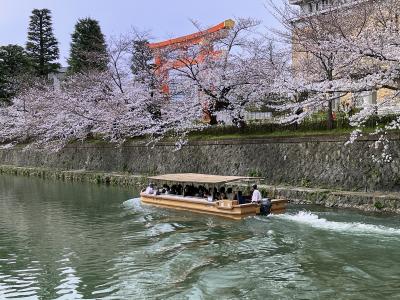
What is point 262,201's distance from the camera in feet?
53.4

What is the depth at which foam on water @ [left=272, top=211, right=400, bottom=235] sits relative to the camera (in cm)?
1298

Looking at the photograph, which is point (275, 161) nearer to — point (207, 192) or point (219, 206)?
point (207, 192)

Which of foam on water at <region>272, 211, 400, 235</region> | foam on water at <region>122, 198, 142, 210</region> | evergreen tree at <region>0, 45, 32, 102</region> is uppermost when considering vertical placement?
evergreen tree at <region>0, 45, 32, 102</region>

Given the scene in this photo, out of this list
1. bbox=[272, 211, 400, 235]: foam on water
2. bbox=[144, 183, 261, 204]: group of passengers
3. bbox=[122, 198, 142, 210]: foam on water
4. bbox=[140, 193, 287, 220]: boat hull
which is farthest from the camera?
bbox=[122, 198, 142, 210]: foam on water

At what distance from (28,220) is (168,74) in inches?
548

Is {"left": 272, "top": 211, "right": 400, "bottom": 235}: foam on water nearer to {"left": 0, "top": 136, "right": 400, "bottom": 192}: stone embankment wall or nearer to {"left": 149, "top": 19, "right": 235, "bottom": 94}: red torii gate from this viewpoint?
{"left": 0, "top": 136, "right": 400, "bottom": 192}: stone embankment wall

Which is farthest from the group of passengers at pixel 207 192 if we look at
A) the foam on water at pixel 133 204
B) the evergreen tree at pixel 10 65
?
Answer: the evergreen tree at pixel 10 65

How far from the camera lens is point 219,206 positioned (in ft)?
54.3

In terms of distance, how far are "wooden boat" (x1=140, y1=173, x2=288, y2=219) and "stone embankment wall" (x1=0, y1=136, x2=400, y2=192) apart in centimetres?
350

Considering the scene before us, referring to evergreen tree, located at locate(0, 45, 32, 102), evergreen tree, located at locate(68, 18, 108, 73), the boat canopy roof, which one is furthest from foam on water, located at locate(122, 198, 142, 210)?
evergreen tree, located at locate(0, 45, 32, 102)

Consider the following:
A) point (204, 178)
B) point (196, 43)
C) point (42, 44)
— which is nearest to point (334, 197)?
point (204, 178)

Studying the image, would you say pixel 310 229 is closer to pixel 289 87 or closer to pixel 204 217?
pixel 204 217

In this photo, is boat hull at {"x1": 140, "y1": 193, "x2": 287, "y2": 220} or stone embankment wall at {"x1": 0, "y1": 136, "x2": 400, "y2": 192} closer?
boat hull at {"x1": 140, "y1": 193, "x2": 287, "y2": 220}

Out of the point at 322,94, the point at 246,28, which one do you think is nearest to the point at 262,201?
the point at 322,94
